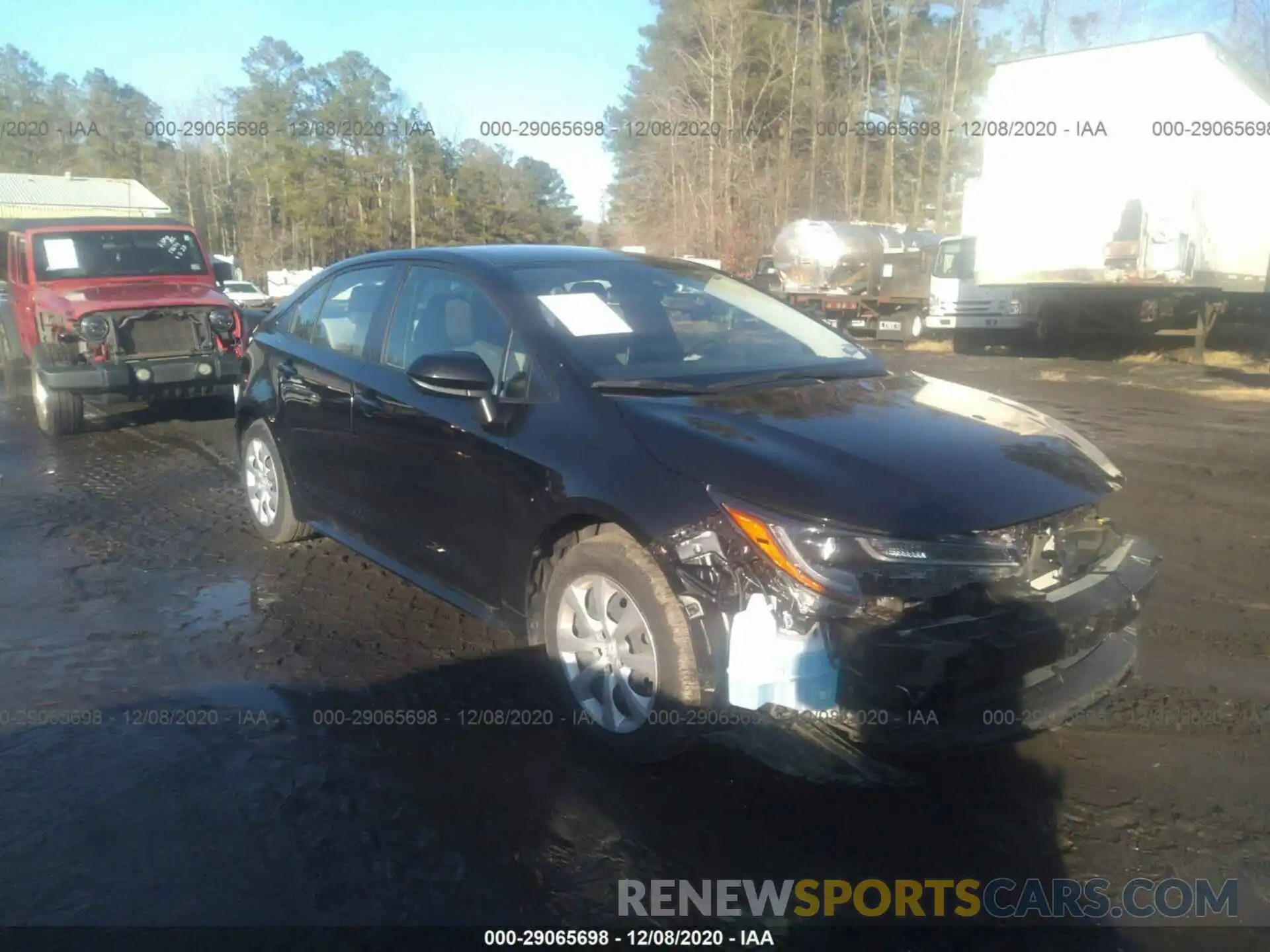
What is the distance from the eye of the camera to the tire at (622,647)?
10.5 feet

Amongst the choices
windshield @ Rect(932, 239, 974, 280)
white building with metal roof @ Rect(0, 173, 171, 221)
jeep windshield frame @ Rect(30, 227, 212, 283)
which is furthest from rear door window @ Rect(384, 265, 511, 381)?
white building with metal roof @ Rect(0, 173, 171, 221)

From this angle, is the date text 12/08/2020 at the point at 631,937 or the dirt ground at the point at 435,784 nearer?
the date text 12/08/2020 at the point at 631,937

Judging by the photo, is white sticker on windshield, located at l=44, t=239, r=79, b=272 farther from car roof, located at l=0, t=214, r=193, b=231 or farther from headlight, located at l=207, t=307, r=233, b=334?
headlight, located at l=207, t=307, r=233, b=334

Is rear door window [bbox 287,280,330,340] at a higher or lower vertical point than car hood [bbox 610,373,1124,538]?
higher

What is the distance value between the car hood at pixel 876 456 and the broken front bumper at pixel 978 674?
281 mm

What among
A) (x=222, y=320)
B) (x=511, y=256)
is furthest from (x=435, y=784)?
(x=222, y=320)

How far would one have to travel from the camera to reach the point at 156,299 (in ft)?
32.5

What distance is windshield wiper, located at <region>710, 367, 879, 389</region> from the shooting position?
3.89 meters

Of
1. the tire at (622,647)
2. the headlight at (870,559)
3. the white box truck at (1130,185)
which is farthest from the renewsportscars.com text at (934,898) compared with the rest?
the white box truck at (1130,185)

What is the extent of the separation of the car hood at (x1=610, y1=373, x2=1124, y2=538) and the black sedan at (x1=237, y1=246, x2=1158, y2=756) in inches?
0.4

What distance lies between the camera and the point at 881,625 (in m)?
2.86

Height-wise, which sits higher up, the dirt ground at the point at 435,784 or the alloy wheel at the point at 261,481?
the alloy wheel at the point at 261,481

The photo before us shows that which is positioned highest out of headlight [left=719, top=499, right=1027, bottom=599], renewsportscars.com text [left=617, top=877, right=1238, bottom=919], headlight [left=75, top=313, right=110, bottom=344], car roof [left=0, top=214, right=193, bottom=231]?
car roof [left=0, top=214, right=193, bottom=231]

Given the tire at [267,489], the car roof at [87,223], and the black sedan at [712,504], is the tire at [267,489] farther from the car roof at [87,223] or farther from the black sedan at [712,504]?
the car roof at [87,223]
